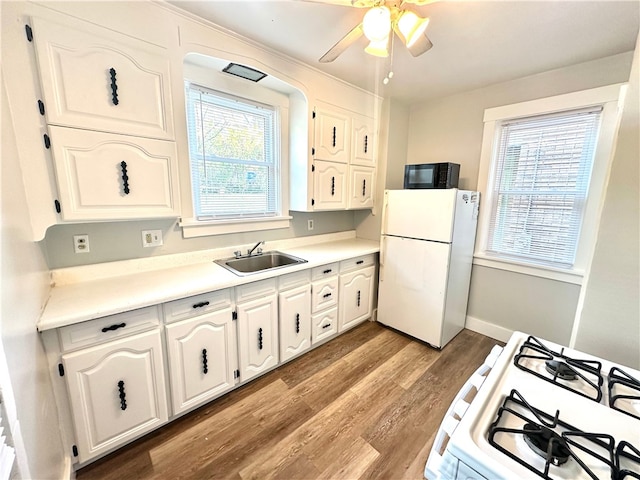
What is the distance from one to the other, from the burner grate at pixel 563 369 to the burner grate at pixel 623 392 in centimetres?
3

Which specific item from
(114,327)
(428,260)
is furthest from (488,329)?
(114,327)

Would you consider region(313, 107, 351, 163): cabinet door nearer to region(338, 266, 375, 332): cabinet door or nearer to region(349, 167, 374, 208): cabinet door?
region(349, 167, 374, 208): cabinet door

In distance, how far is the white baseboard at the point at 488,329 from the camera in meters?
2.61

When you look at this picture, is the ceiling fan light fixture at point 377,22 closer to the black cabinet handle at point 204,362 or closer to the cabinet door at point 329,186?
the cabinet door at point 329,186

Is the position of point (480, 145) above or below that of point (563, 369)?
above

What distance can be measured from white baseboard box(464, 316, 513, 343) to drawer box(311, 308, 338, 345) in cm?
148

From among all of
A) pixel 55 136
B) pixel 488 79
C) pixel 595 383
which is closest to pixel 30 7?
pixel 55 136

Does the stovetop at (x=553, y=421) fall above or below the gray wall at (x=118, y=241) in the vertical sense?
below

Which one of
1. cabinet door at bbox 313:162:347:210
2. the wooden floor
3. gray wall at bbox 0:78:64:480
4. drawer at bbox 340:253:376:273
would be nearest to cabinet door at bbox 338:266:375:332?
drawer at bbox 340:253:376:273

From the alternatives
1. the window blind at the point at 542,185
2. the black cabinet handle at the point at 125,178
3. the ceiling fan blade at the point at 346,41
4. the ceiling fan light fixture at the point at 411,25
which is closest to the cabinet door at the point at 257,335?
the black cabinet handle at the point at 125,178

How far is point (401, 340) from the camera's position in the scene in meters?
2.62

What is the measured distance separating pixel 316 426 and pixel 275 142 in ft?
7.45

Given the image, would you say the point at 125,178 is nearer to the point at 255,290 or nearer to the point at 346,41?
the point at 255,290

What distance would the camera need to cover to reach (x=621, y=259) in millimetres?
1107
